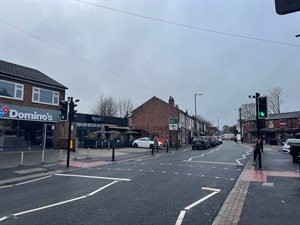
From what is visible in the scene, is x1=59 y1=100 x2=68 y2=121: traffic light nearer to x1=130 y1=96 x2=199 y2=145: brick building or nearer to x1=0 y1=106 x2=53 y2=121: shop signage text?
x1=0 y1=106 x2=53 y2=121: shop signage text

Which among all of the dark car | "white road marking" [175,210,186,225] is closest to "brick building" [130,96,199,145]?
the dark car

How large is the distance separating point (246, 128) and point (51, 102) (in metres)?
69.9

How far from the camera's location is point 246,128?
300 ft

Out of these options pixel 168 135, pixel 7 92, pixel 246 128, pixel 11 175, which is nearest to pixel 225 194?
pixel 11 175

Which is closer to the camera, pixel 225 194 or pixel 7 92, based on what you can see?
pixel 225 194

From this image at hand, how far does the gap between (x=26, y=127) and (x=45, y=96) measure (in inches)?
152

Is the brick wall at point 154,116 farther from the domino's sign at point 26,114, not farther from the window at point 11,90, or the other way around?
the window at point 11,90

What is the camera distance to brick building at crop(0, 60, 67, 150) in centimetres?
2812

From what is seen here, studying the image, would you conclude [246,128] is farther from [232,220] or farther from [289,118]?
[232,220]

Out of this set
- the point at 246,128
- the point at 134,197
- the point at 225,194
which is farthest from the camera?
the point at 246,128

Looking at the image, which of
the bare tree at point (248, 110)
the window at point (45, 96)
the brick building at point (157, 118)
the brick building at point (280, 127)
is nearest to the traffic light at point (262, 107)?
the window at point (45, 96)

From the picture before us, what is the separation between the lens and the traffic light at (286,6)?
3141mm

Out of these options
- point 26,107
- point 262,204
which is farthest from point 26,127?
point 262,204

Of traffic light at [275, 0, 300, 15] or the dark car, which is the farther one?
the dark car
